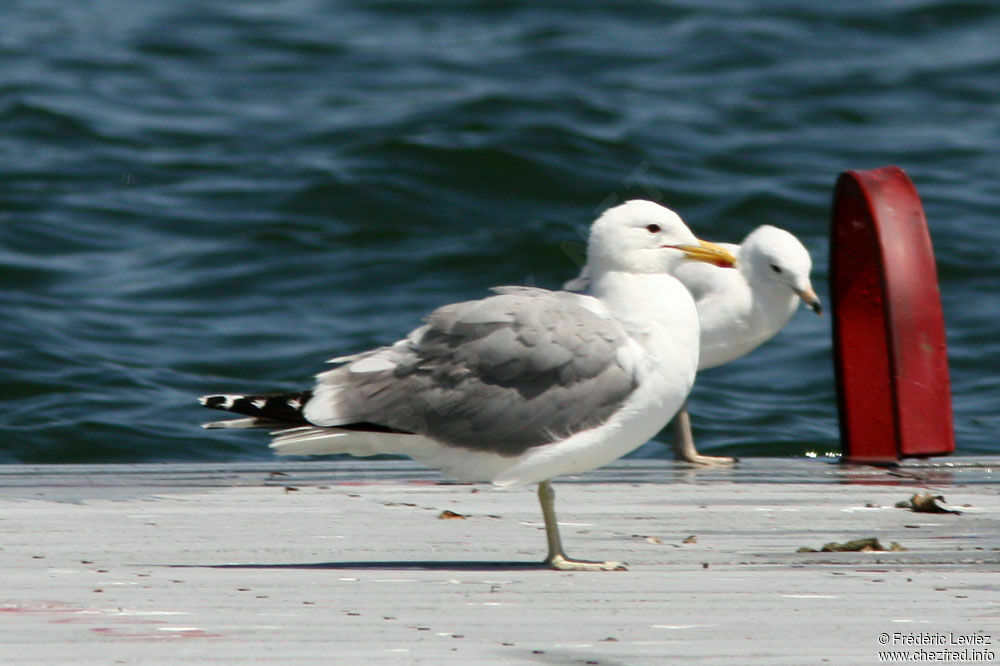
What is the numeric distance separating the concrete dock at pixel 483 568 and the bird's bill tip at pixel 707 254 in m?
0.84

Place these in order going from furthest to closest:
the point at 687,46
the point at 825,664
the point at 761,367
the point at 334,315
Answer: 1. the point at 687,46
2. the point at 334,315
3. the point at 761,367
4. the point at 825,664

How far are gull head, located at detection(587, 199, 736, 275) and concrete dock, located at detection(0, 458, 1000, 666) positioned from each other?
83 centimetres

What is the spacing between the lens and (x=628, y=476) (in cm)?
633

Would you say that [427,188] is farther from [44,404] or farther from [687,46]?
[687,46]

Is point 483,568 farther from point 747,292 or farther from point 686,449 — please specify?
point 747,292

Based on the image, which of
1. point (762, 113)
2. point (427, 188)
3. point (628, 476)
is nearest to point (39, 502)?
point (628, 476)

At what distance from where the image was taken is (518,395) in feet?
15.4

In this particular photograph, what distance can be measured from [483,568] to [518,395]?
50 centimetres

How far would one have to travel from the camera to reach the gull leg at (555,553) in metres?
4.55

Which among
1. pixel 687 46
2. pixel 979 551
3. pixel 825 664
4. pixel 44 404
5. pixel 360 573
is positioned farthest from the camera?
pixel 687 46

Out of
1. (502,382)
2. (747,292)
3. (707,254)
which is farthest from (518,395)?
(747,292)

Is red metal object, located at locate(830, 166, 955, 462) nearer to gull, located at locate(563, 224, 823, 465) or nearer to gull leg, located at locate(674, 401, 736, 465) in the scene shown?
gull, located at locate(563, 224, 823, 465)

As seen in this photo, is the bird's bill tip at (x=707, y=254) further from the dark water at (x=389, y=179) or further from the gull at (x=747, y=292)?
the dark water at (x=389, y=179)

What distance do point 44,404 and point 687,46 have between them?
15.1m
